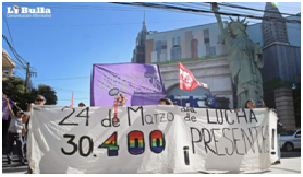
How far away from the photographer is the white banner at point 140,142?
14.9 feet

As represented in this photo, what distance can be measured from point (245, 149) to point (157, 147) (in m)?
1.94

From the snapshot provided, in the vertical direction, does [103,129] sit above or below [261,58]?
below

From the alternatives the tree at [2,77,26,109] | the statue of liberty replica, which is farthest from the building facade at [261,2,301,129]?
the tree at [2,77,26,109]

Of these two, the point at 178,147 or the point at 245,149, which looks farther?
the point at 245,149

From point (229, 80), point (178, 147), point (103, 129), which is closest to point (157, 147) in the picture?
point (178, 147)

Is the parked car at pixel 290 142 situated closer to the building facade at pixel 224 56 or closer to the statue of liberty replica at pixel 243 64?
the statue of liberty replica at pixel 243 64

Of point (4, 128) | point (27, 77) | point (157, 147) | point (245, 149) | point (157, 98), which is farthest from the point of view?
point (27, 77)

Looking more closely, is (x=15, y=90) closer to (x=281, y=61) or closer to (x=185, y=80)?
(x=185, y=80)

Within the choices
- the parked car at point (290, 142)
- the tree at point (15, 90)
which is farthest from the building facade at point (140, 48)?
the parked car at point (290, 142)

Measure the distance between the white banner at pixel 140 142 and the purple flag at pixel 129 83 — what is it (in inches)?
61.1

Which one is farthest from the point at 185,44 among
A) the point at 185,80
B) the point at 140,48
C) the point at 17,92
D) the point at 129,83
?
the point at 129,83

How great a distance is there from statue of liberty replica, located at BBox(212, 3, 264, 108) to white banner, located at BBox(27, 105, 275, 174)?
15.9 meters

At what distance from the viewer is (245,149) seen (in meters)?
5.20

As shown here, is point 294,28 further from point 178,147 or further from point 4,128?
point 4,128
